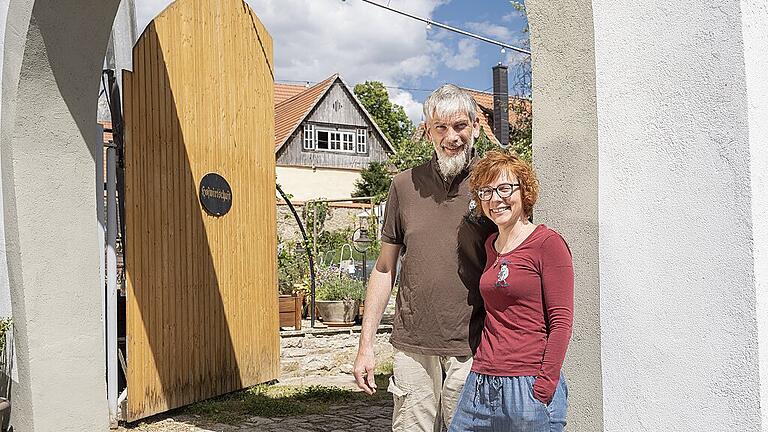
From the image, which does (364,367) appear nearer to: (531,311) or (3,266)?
(531,311)

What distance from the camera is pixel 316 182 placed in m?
29.7

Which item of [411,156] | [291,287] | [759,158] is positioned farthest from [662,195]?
[411,156]

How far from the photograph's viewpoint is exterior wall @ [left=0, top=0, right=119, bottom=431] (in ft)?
14.3

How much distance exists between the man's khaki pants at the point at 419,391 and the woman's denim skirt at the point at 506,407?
0.40 metres

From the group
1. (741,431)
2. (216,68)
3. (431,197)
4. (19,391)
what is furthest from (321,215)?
(741,431)

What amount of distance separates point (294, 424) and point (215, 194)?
193 centimetres

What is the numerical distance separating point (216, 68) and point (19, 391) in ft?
10.0

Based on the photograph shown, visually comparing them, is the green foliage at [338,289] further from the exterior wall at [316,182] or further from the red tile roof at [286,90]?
the red tile roof at [286,90]

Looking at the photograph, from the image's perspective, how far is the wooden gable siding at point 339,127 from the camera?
94.8 feet

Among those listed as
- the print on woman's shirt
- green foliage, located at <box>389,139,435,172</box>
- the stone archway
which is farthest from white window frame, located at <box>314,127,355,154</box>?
the stone archway

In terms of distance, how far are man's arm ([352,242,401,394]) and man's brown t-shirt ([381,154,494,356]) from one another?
0.12m

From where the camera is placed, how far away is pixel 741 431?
73.4 inches

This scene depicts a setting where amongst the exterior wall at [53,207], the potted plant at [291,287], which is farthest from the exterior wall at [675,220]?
the potted plant at [291,287]

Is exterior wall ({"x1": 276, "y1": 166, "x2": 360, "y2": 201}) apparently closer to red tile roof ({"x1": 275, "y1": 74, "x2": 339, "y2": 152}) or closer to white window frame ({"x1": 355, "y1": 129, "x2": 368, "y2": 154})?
white window frame ({"x1": 355, "y1": 129, "x2": 368, "y2": 154})
